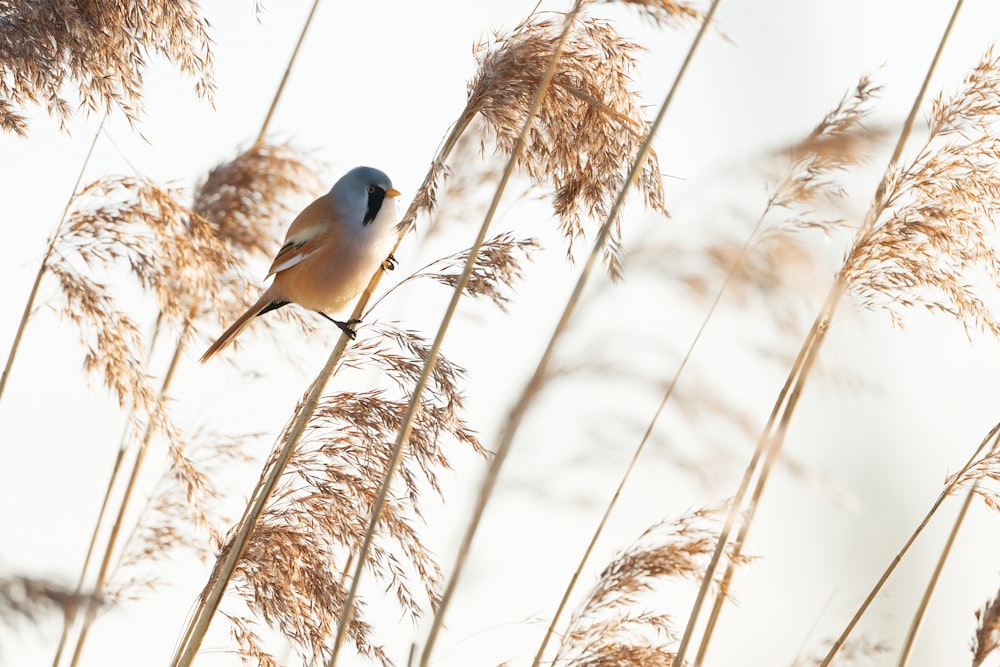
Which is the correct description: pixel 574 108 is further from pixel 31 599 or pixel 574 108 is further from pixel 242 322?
pixel 31 599

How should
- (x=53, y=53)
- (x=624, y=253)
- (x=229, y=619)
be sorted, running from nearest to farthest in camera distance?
(x=624, y=253)
(x=229, y=619)
(x=53, y=53)

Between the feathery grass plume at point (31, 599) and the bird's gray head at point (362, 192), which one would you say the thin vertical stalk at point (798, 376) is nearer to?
the bird's gray head at point (362, 192)

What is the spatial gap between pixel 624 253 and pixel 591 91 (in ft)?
1.57

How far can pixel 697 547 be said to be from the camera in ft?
8.28

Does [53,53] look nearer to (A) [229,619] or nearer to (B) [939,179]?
(A) [229,619]

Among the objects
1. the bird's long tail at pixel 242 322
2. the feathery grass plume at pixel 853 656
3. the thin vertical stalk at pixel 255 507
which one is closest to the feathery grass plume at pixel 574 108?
the thin vertical stalk at pixel 255 507

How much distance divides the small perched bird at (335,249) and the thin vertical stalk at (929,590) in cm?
174

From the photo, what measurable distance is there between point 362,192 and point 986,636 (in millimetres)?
2082

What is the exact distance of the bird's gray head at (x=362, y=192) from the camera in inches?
116

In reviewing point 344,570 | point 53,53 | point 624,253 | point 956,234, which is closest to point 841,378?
point 624,253

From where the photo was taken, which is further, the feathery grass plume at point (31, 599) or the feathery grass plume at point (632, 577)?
the feathery grass plume at point (632, 577)

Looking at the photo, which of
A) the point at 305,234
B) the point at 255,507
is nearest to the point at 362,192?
the point at 305,234

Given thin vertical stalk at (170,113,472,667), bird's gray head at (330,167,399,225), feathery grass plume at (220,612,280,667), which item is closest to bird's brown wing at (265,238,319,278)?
bird's gray head at (330,167,399,225)

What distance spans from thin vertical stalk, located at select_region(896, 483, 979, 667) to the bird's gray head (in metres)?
1.83
